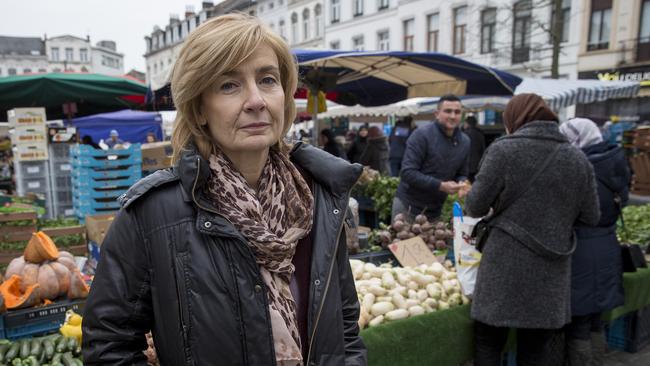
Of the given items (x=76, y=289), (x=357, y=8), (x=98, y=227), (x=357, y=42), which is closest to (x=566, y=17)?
(x=357, y=42)

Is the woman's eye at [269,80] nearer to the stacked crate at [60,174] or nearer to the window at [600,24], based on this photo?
the stacked crate at [60,174]

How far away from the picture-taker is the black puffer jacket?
46.9 inches

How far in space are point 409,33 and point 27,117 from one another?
22.8m

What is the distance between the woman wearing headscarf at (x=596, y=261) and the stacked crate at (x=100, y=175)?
18.9 ft

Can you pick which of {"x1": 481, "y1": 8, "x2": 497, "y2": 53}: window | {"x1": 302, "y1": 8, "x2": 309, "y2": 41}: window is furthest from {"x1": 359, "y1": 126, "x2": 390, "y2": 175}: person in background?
{"x1": 302, "y1": 8, "x2": 309, "y2": 41}: window

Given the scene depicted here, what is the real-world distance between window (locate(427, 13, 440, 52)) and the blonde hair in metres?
25.0

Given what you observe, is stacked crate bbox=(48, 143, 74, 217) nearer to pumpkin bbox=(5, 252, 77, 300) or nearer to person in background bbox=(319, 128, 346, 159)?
person in background bbox=(319, 128, 346, 159)

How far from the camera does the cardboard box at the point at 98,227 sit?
450 cm

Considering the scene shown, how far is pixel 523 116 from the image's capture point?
109 inches

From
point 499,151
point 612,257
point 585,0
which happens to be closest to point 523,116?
point 499,151

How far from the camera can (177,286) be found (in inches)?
47.3

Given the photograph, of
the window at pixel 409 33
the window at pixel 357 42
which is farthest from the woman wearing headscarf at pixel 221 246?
the window at pixel 357 42

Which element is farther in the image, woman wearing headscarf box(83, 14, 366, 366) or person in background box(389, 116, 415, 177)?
person in background box(389, 116, 415, 177)

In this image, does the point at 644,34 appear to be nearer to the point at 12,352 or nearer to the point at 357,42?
the point at 357,42
